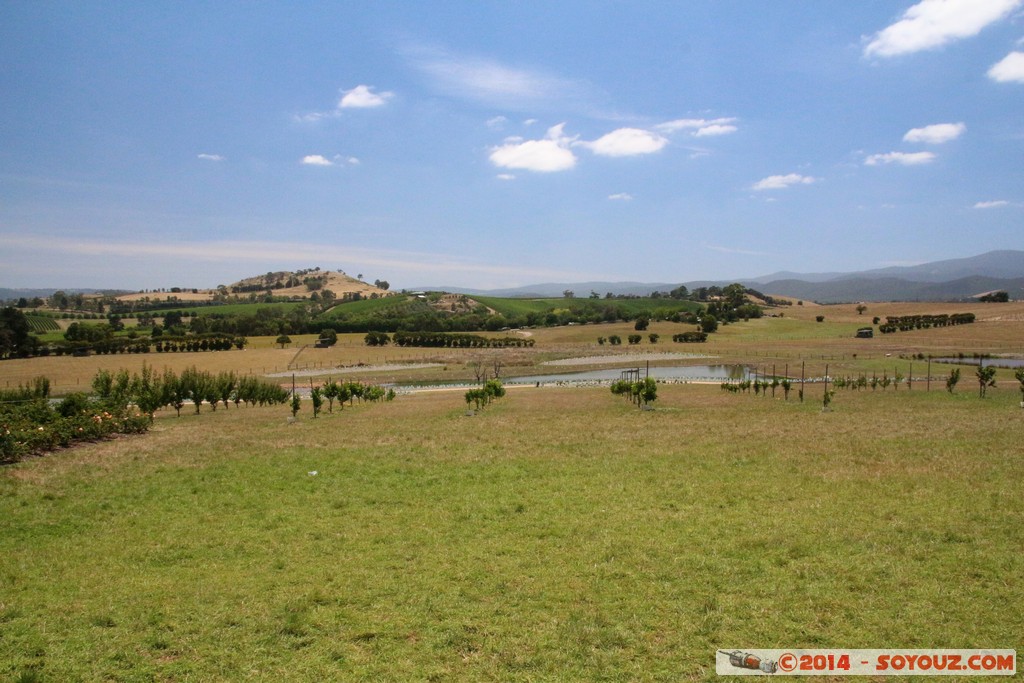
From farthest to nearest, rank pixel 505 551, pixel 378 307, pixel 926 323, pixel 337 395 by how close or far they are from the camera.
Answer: pixel 378 307
pixel 926 323
pixel 337 395
pixel 505 551

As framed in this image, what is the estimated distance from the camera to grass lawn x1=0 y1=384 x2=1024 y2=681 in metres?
7.18

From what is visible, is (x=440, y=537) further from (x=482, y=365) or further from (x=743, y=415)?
(x=482, y=365)

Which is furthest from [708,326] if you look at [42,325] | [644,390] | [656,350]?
[42,325]

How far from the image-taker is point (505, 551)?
1041cm

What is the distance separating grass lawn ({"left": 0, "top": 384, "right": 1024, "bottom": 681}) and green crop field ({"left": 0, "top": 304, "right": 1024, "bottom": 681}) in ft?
0.16

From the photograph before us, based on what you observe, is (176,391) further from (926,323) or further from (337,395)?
(926,323)

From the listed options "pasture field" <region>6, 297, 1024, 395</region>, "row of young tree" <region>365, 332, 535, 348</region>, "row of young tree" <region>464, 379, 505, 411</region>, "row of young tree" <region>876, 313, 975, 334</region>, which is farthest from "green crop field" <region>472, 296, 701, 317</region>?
"row of young tree" <region>464, 379, 505, 411</region>

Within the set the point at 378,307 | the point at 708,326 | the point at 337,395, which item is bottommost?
the point at 337,395

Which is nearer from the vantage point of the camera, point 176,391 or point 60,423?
point 60,423

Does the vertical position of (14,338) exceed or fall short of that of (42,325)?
it falls short

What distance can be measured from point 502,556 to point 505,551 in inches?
9.7

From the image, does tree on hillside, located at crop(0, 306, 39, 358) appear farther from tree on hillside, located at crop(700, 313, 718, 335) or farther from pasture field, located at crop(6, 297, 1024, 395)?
tree on hillside, located at crop(700, 313, 718, 335)

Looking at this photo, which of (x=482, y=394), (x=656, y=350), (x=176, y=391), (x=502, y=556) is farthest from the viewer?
(x=656, y=350)

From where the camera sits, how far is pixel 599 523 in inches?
→ 460
